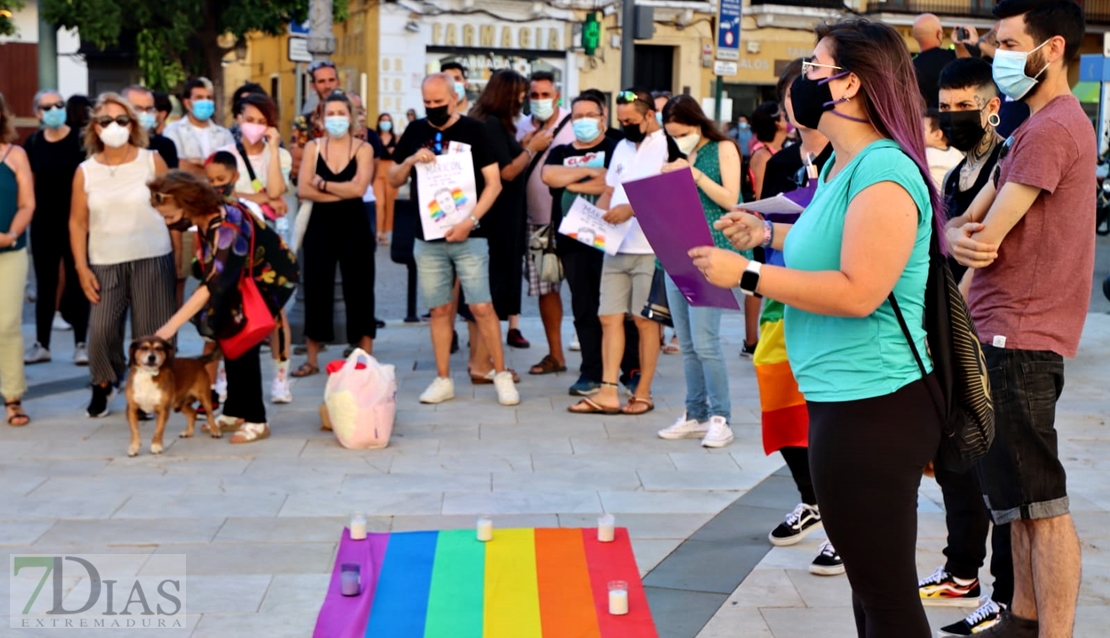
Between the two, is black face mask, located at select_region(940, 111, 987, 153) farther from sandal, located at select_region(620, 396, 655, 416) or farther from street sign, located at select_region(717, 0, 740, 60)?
street sign, located at select_region(717, 0, 740, 60)

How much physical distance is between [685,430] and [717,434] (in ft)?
0.86

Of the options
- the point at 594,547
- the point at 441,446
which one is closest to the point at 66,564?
the point at 594,547

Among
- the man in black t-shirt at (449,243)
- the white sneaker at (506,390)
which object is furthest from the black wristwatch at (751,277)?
the white sneaker at (506,390)

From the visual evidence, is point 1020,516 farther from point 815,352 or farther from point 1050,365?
point 815,352

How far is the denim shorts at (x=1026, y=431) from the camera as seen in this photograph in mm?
3828

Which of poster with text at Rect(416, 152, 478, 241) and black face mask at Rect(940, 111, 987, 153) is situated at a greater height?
black face mask at Rect(940, 111, 987, 153)

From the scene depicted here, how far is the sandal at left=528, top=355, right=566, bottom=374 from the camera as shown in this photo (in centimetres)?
944

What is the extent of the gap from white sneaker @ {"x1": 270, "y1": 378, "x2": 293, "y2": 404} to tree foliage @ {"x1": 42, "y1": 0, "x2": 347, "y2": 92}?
17137 millimetres

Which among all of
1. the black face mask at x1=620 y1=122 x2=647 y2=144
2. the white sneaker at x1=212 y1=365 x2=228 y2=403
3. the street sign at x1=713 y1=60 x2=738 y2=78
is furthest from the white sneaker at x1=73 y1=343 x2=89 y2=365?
the street sign at x1=713 y1=60 x2=738 y2=78

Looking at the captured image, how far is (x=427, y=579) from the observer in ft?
16.4

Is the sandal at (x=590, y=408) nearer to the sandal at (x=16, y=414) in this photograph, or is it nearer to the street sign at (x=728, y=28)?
the sandal at (x=16, y=414)

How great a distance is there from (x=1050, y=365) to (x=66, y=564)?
3.63 m

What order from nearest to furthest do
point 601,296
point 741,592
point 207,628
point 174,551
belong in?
point 207,628 → point 741,592 → point 174,551 → point 601,296

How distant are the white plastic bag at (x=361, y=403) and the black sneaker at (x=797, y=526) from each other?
2.54 metres
